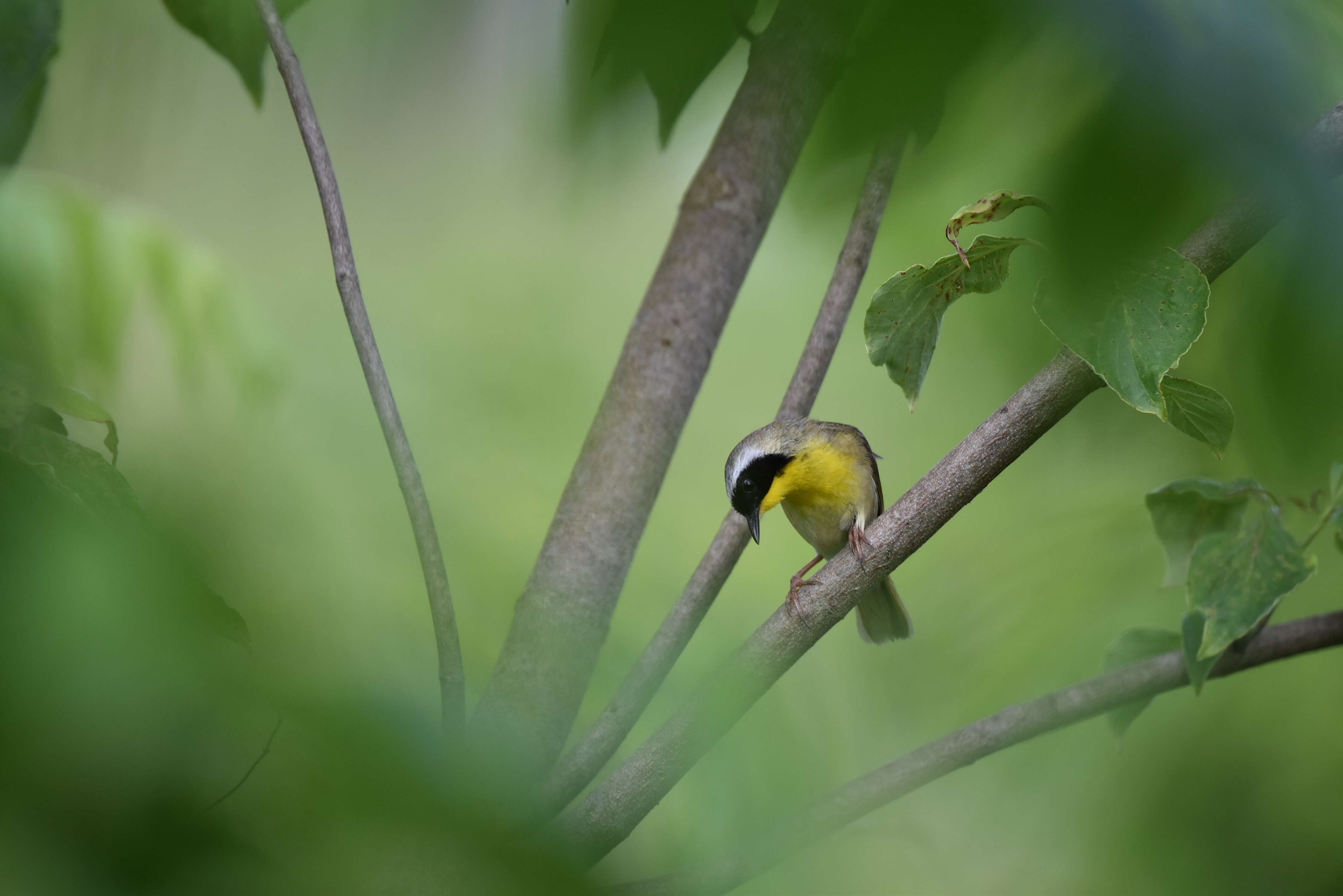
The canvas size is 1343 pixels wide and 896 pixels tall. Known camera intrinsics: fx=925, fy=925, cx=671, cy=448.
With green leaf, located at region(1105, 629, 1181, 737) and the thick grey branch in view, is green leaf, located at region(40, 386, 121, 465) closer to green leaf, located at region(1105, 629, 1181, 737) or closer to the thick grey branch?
the thick grey branch

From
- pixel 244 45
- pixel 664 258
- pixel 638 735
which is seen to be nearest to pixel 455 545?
pixel 638 735

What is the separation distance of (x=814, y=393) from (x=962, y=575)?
A: 2.52 metres

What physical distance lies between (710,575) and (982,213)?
61 centimetres

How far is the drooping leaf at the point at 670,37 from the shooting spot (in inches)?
14.8

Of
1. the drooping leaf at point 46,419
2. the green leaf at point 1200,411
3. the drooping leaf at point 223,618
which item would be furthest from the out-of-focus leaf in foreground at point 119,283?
the green leaf at point 1200,411

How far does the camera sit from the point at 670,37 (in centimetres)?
39

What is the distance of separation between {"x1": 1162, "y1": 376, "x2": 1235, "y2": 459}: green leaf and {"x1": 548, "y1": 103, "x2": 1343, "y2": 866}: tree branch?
0.15m

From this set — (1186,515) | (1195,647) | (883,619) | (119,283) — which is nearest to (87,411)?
(1195,647)

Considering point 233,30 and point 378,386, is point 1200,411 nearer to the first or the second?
point 378,386

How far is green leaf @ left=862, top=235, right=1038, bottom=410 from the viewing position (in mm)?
879

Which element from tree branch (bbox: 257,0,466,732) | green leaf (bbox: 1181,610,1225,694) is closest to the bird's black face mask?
tree branch (bbox: 257,0,466,732)

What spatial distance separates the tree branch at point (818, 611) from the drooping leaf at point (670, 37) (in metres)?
0.44

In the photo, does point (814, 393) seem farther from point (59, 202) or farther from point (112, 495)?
point (59, 202)

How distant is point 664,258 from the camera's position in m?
1.36
